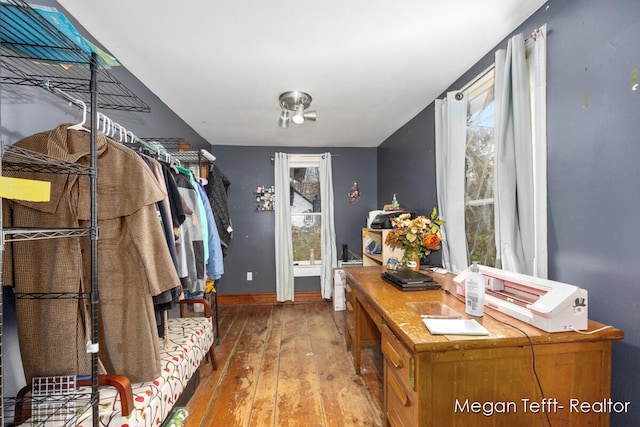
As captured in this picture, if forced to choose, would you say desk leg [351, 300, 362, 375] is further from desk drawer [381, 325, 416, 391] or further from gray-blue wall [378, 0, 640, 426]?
gray-blue wall [378, 0, 640, 426]

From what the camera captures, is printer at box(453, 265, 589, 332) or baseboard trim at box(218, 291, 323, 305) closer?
printer at box(453, 265, 589, 332)

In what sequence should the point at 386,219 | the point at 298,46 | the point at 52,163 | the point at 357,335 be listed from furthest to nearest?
the point at 386,219
the point at 357,335
the point at 298,46
the point at 52,163

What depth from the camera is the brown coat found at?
1072 mm

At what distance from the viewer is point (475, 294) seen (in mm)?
1209

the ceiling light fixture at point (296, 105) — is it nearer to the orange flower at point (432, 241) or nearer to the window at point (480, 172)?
the window at point (480, 172)

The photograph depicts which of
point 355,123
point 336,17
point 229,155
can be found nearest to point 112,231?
point 336,17

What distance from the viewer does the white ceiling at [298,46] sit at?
1.39 metres

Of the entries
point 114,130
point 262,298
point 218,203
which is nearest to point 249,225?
point 262,298

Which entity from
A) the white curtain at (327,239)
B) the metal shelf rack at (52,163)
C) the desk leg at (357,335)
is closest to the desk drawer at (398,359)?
the desk leg at (357,335)

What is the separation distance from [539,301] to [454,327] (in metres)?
0.34

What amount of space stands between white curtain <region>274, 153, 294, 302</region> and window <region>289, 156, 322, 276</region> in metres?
0.22

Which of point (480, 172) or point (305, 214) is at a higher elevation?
point (480, 172)

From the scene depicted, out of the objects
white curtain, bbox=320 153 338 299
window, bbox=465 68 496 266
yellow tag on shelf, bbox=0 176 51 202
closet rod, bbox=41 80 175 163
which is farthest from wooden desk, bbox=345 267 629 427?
white curtain, bbox=320 153 338 299

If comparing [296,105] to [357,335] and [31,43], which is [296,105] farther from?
[357,335]
